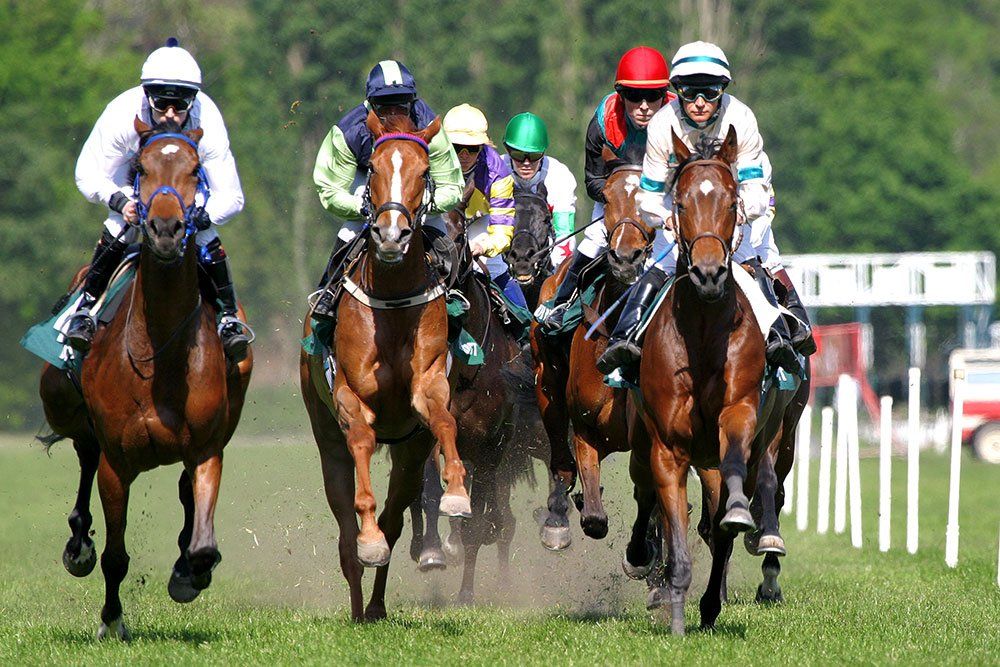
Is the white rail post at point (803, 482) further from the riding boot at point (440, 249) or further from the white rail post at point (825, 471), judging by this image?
the riding boot at point (440, 249)

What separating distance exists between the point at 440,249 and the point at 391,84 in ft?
3.57

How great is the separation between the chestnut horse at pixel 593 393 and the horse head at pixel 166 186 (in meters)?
3.02

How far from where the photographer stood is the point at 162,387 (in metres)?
10.0

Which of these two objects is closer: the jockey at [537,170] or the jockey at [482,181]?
the jockey at [482,181]

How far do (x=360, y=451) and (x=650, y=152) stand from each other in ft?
8.24

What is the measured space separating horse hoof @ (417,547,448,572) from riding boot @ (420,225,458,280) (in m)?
2.03

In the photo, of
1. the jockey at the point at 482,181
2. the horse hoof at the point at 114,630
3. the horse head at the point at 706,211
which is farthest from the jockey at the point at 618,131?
the horse hoof at the point at 114,630

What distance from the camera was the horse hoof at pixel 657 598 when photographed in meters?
11.0

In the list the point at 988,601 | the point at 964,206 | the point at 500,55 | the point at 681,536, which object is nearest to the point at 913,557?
the point at 988,601

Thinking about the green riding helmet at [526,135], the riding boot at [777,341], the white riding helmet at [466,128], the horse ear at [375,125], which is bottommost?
the riding boot at [777,341]

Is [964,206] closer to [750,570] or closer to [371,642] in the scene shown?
[750,570]

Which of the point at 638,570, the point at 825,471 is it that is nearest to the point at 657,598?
the point at 638,570

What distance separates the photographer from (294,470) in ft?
65.0

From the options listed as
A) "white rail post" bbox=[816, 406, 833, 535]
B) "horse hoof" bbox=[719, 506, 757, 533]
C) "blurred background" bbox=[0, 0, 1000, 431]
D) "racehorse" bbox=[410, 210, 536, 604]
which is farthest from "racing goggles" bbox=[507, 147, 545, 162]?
"blurred background" bbox=[0, 0, 1000, 431]
